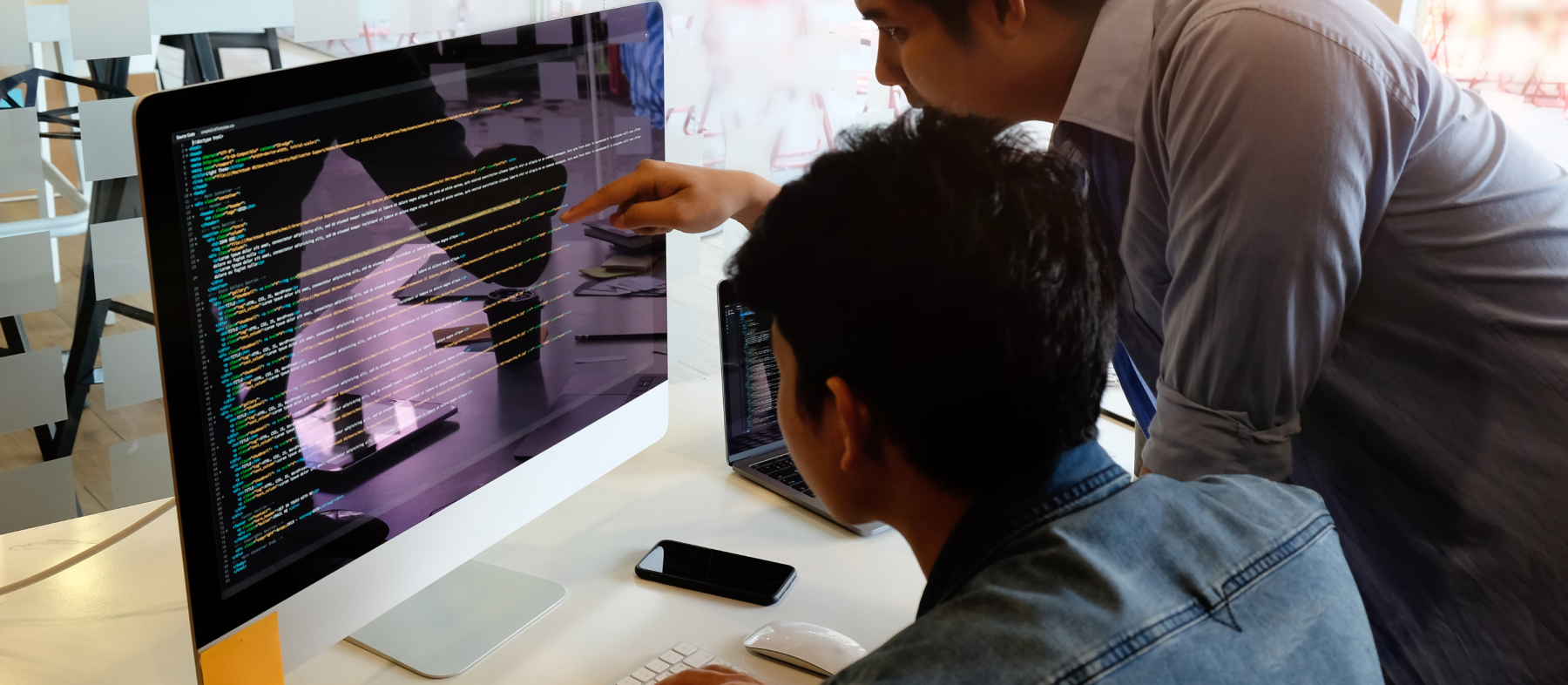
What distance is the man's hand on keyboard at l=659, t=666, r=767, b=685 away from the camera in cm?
80

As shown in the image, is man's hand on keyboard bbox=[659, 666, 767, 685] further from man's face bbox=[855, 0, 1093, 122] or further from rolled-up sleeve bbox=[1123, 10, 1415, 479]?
man's face bbox=[855, 0, 1093, 122]

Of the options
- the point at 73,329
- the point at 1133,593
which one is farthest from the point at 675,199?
the point at 73,329

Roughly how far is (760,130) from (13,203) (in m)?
1.07

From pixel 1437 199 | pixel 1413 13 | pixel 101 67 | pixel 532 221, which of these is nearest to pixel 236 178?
pixel 532 221

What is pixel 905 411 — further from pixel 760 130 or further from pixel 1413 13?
pixel 1413 13

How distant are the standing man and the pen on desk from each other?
0.38ft

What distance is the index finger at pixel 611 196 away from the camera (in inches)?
38.6

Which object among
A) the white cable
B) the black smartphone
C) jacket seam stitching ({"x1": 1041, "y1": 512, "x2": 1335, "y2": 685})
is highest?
jacket seam stitching ({"x1": 1041, "y1": 512, "x2": 1335, "y2": 685})

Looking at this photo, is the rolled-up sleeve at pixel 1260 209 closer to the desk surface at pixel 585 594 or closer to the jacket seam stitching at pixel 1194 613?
the jacket seam stitching at pixel 1194 613

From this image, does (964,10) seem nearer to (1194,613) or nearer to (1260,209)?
(1260,209)

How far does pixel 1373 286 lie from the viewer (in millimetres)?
931

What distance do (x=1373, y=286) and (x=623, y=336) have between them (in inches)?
26.6

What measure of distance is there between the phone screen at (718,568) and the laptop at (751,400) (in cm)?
16

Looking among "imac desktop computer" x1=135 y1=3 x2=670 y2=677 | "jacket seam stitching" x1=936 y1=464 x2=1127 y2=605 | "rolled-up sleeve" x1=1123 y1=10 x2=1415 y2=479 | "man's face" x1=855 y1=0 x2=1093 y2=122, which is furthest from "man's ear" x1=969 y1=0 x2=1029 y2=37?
"jacket seam stitching" x1=936 y1=464 x2=1127 y2=605
